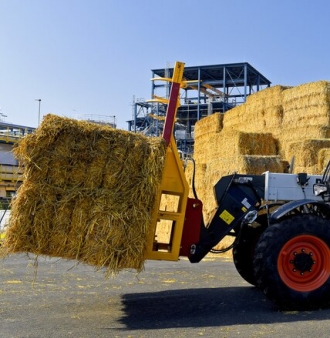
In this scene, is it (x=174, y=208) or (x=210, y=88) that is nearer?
(x=174, y=208)

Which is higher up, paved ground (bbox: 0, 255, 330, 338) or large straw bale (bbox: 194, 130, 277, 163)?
large straw bale (bbox: 194, 130, 277, 163)

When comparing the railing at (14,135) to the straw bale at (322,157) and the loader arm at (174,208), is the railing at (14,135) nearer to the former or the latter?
the loader arm at (174,208)

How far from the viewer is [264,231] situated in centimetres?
638

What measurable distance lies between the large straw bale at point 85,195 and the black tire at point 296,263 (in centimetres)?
149

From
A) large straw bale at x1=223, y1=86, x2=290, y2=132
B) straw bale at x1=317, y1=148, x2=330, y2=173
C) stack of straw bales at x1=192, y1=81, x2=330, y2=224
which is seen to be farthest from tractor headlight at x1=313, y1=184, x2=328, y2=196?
large straw bale at x1=223, y1=86, x2=290, y2=132

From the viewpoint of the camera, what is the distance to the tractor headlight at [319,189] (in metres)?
6.92

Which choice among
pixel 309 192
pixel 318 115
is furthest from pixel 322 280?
pixel 318 115

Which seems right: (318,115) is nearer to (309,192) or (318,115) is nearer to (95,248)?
(309,192)

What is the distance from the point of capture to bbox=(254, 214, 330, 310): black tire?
6156mm

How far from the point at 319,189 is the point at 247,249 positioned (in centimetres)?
149

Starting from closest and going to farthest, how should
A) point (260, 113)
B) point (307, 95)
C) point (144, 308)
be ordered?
point (144, 308) < point (307, 95) < point (260, 113)

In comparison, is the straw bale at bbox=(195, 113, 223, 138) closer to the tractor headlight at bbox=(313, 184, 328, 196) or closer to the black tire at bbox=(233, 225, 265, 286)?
the black tire at bbox=(233, 225, 265, 286)

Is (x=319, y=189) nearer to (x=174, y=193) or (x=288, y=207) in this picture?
(x=288, y=207)

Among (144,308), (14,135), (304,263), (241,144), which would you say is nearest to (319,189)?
(304,263)
